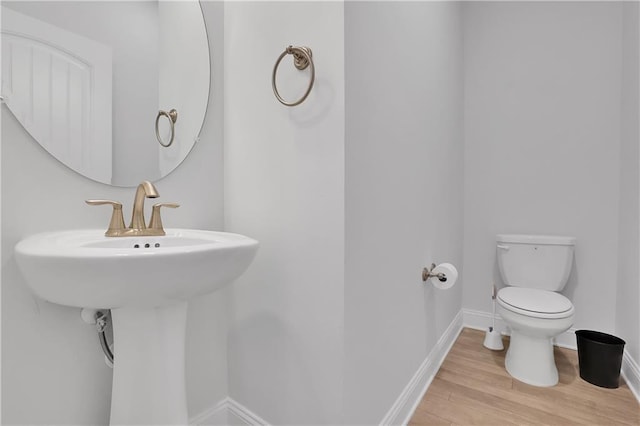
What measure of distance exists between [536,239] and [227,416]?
76.9 inches

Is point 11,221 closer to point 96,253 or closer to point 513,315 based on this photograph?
point 96,253

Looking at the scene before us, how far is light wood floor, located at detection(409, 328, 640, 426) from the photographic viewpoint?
1373mm

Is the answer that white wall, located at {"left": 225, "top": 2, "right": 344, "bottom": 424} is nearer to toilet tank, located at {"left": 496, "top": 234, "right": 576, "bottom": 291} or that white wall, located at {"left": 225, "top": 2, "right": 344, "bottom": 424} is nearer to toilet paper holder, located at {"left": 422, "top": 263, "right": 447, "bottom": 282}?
toilet paper holder, located at {"left": 422, "top": 263, "right": 447, "bottom": 282}

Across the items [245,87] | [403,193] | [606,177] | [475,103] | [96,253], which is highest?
[475,103]

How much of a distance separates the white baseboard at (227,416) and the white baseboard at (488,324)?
5.65 ft

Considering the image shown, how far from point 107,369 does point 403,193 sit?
1.20 metres

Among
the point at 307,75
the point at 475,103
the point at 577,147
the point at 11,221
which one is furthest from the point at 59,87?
the point at 577,147

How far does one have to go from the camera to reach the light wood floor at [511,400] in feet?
4.50

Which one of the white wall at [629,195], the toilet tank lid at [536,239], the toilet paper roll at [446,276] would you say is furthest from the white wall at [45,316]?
the white wall at [629,195]

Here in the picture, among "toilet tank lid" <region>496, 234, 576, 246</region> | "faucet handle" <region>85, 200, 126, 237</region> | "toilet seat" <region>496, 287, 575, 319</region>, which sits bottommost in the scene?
"toilet seat" <region>496, 287, 575, 319</region>

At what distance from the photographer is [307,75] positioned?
101 cm

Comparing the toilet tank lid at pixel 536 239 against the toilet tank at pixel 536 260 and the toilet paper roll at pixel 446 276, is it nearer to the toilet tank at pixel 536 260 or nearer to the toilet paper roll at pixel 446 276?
the toilet tank at pixel 536 260

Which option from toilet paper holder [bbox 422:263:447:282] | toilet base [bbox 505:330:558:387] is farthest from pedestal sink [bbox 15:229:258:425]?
toilet base [bbox 505:330:558:387]

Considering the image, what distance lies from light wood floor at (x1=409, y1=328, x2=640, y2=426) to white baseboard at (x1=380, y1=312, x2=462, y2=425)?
0.10 ft
